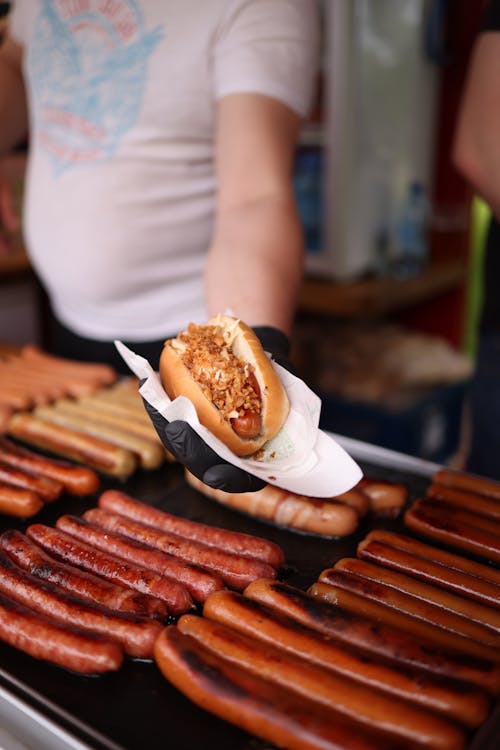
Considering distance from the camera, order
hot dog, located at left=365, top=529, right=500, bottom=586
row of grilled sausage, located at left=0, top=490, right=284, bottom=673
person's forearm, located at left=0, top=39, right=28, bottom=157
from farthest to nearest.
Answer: person's forearm, located at left=0, top=39, right=28, bottom=157 < hot dog, located at left=365, top=529, right=500, bottom=586 < row of grilled sausage, located at left=0, top=490, right=284, bottom=673

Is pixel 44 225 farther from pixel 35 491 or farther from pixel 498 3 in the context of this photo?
pixel 498 3

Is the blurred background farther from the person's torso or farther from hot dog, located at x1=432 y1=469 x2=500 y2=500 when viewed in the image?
hot dog, located at x1=432 y1=469 x2=500 y2=500

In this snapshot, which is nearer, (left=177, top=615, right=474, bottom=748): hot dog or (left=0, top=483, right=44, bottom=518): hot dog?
(left=177, top=615, right=474, bottom=748): hot dog

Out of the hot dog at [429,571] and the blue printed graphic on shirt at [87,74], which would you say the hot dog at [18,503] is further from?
the blue printed graphic on shirt at [87,74]

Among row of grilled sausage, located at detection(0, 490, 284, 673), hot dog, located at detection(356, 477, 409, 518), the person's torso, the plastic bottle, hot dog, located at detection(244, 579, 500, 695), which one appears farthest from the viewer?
the plastic bottle

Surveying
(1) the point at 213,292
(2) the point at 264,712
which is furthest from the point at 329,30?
(2) the point at 264,712

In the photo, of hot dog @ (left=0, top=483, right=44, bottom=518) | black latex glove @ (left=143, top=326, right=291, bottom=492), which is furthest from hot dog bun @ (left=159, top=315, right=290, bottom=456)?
hot dog @ (left=0, top=483, right=44, bottom=518)

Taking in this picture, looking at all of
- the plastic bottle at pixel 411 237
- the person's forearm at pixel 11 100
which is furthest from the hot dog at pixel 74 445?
the plastic bottle at pixel 411 237
